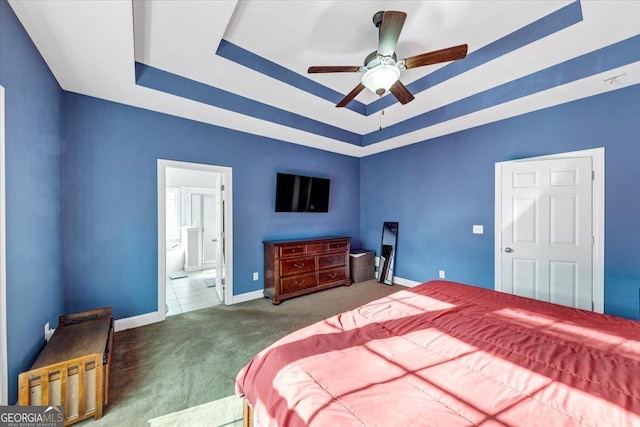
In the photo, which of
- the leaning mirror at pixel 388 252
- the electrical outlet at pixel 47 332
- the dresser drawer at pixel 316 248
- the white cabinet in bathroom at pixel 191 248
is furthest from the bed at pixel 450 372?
the white cabinet in bathroom at pixel 191 248

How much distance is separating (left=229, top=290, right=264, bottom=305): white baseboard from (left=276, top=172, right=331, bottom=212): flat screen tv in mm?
1333

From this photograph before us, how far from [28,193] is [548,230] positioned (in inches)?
195

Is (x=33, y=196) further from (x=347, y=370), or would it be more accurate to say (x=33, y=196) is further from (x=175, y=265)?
(x=175, y=265)

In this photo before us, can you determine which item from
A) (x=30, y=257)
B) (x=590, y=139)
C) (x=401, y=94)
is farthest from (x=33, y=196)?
(x=590, y=139)

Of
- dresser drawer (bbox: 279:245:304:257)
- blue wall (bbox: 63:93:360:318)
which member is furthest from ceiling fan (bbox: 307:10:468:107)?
dresser drawer (bbox: 279:245:304:257)

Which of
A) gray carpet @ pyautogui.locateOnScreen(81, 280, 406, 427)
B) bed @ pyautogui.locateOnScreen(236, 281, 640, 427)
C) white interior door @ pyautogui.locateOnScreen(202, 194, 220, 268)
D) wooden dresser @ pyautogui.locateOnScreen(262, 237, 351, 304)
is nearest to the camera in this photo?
bed @ pyautogui.locateOnScreen(236, 281, 640, 427)

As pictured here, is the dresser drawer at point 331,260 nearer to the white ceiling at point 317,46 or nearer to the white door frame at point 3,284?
the white ceiling at point 317,46

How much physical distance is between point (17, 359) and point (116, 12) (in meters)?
2.30

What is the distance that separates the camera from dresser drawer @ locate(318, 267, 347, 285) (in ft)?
13.3

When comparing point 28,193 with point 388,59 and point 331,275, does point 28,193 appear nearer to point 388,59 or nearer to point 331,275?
point 388,59

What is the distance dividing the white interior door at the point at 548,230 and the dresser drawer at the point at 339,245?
7.29ft

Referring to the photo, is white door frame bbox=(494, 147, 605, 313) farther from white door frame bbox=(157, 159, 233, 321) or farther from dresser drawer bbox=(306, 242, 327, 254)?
white door frame bbox=(157, 159, 233, 321)

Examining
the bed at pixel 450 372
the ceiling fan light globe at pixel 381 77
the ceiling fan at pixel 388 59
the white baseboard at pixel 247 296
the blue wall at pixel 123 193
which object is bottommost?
the white baseboard at pixel 247 296

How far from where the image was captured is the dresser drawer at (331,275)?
405 cm
